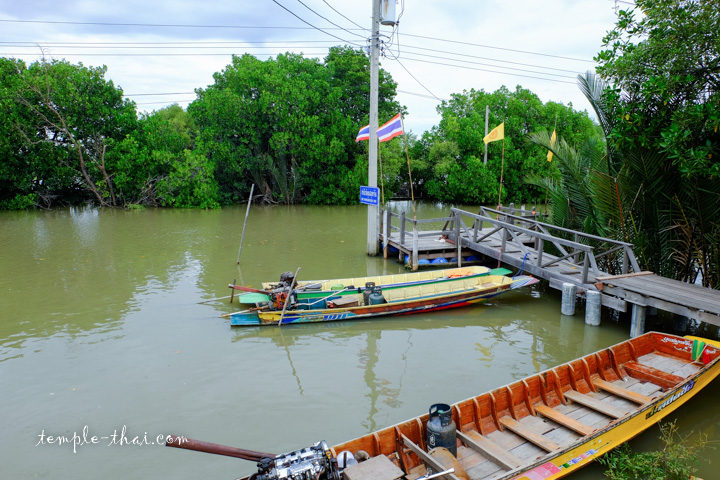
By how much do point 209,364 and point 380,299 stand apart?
3.84 metres

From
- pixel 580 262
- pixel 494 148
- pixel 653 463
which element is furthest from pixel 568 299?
pixel 494 148

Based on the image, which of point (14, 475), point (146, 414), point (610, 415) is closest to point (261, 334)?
point (146, 414)

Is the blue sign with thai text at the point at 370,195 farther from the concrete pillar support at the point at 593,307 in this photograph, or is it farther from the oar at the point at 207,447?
the oar at the point at 207,447

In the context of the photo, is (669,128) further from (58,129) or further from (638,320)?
(58,129)

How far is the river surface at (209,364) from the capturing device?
5852mm

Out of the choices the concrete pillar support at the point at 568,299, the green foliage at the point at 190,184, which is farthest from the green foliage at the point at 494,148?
the concrete pillar support at the point at 568,299

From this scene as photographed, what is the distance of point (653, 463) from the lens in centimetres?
515

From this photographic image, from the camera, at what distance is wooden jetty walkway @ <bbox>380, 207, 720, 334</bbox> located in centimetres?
808

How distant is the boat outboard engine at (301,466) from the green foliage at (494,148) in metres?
27.9

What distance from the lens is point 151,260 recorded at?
49.8 feet

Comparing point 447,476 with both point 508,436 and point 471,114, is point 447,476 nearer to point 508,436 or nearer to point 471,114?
point 508,436

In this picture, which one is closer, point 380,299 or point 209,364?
point 209,364

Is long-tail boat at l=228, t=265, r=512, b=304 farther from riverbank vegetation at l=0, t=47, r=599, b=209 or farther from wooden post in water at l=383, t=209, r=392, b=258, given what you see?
riverbank vegetation at l=0, t=47, r=599, b=209

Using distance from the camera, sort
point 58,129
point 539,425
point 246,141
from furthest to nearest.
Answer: point 246,141
point 58,129
point 539,425
